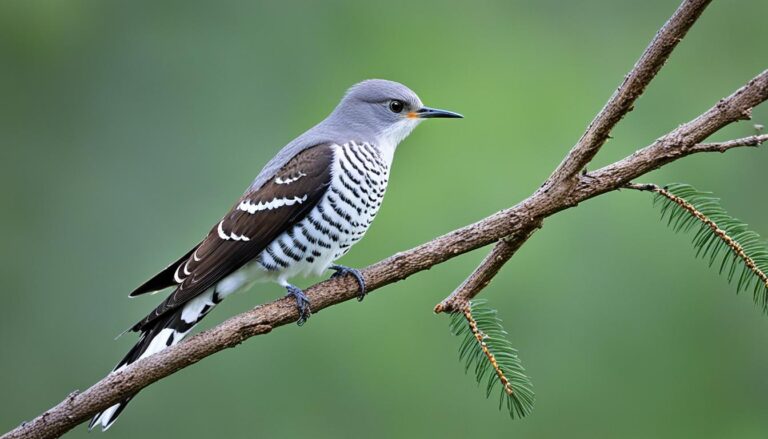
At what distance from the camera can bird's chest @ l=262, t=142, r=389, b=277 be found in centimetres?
409

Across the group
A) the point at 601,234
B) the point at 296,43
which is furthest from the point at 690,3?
the point at 296,43

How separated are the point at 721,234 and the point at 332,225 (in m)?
1.75

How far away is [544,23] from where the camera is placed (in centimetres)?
775

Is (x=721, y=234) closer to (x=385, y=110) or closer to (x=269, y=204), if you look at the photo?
(x=269, y=204)

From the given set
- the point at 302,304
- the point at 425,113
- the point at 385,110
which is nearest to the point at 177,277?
the point at 302,304

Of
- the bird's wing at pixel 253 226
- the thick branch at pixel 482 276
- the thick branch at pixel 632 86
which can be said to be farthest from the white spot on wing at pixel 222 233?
the thick branch at pixel 632 86

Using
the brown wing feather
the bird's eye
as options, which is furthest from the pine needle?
the brown wing feather

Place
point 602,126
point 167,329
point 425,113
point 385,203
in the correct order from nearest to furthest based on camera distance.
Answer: point 602,126 → point 167,329 → point 425,113 → point 385,203

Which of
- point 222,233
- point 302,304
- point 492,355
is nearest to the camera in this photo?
point 492,355

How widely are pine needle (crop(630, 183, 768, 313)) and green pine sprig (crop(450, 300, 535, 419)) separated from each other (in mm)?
642

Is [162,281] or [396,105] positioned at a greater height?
[396,105]

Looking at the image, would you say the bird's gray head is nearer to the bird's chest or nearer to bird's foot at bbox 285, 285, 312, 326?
the bird's chest

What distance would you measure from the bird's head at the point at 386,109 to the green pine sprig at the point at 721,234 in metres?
1.91

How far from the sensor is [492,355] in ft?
9.82
